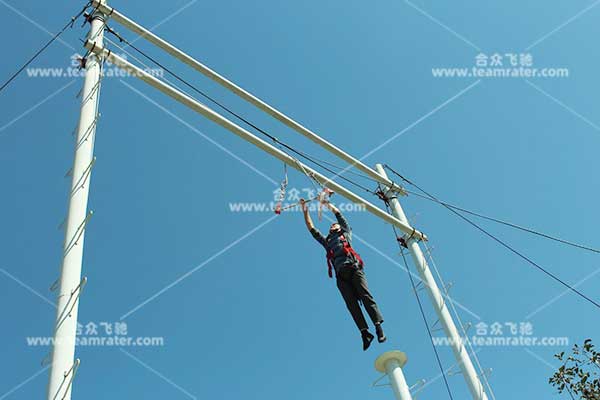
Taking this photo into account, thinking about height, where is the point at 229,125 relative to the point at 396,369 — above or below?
above

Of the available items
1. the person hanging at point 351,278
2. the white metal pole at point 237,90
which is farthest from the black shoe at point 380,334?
the white metal pole at point 237,90

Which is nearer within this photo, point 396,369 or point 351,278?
point 396,369

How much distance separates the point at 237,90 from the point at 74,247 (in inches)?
176

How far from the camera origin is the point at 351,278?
8.03m

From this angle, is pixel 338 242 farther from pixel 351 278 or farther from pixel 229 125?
pixel 229 125

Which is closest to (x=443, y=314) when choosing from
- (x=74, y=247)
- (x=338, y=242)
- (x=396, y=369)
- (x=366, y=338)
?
(x=366, y=338)

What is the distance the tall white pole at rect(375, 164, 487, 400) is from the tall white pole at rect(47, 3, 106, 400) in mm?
6006

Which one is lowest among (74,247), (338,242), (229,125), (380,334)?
(380,334)

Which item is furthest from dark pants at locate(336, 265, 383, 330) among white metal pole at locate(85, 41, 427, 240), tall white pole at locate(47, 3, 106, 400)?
tall white pole at locate(47, 3, 106, 400)

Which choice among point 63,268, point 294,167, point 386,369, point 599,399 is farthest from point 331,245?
point 599,399

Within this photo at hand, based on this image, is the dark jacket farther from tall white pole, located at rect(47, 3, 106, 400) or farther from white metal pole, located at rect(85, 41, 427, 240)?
tall white pole, located at rect(47, 3, 106, 400)

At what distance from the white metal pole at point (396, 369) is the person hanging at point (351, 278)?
0.51 metres

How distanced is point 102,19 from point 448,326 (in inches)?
272

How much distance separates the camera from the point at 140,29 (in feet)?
26.8
